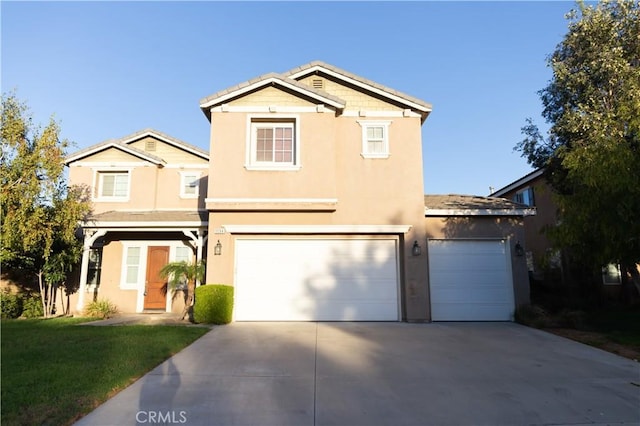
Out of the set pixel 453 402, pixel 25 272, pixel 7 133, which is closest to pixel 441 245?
pixel 453 402

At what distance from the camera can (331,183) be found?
11.5 metres

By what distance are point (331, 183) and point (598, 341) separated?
23.9ft

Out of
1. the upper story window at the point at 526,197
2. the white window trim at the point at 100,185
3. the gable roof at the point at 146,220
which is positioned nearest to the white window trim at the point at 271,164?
the gable roof at the point at 146,220

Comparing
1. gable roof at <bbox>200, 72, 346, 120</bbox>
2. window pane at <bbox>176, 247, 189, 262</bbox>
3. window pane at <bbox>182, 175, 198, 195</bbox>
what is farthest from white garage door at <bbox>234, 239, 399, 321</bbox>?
window pane at <bbox>182, 175, 198, 195</bbox>

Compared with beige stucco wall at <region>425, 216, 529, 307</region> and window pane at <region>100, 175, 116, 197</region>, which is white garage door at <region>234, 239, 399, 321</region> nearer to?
beige stucco wall at <region>425, 216, 529, 307</region>

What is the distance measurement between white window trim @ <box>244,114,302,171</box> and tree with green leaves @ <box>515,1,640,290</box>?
21.8 feet

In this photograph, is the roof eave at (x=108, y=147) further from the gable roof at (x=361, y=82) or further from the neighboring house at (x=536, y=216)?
the neighboring house at (x=536, y=216)

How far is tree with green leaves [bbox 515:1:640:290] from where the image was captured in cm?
748

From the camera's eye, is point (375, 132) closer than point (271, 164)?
No

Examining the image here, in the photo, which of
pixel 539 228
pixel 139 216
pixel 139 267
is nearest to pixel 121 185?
pixel 139 216

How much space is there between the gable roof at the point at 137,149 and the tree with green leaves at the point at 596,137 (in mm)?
12648

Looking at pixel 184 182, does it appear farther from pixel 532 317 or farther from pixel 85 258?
pixel 532 317

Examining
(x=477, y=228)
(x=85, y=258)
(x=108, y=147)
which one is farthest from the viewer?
(x=108, y=147)

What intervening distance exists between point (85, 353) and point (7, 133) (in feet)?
24.2
